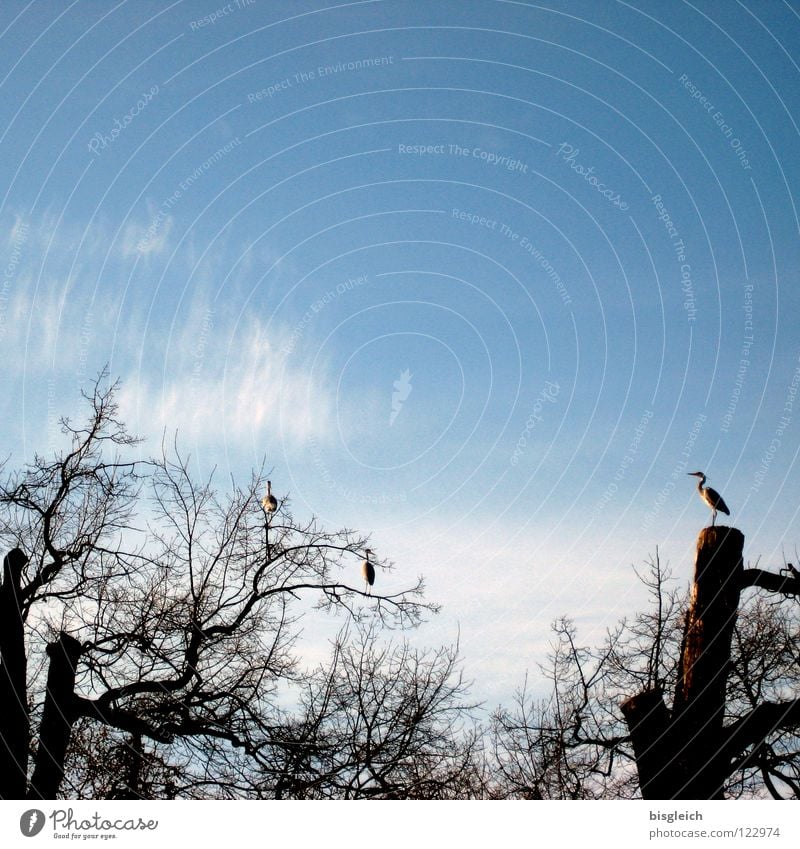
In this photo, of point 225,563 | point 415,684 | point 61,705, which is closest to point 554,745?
point 415,684

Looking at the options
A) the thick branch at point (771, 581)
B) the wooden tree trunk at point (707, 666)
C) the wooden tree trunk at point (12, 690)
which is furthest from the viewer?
the wooden tree trunk at point (12, 690)

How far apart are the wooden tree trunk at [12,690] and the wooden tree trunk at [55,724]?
0.25 metres

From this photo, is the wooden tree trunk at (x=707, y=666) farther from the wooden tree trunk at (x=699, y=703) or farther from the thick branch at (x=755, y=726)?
the thick branch at (x=755, y=726)

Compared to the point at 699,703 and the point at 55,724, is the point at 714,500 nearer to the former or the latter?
the point at 699,703

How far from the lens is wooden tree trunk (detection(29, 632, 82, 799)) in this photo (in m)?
11.4

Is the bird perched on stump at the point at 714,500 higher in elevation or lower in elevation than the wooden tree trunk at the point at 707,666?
higher

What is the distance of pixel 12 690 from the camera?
1145cm

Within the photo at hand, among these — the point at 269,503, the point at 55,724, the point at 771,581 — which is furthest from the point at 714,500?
the point at 55,724

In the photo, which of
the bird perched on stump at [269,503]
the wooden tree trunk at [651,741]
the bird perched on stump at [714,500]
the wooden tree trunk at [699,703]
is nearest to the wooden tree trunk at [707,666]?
the wooden tree trunk at [699,703]

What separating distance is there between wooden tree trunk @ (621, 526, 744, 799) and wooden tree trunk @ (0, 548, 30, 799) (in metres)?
8.51

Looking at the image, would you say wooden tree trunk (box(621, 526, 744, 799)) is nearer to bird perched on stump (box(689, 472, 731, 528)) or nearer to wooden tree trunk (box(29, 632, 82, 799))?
bird perched on stump (box(689, 472, 731, 528))

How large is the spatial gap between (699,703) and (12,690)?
378 inches

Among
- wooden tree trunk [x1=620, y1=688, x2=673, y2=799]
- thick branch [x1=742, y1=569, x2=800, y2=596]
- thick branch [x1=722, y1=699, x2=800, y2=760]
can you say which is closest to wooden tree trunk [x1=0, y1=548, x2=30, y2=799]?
wooden tree trunk [x1=620, y1=688, x2=673, y2=799]

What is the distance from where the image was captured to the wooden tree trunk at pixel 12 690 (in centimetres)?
1109
